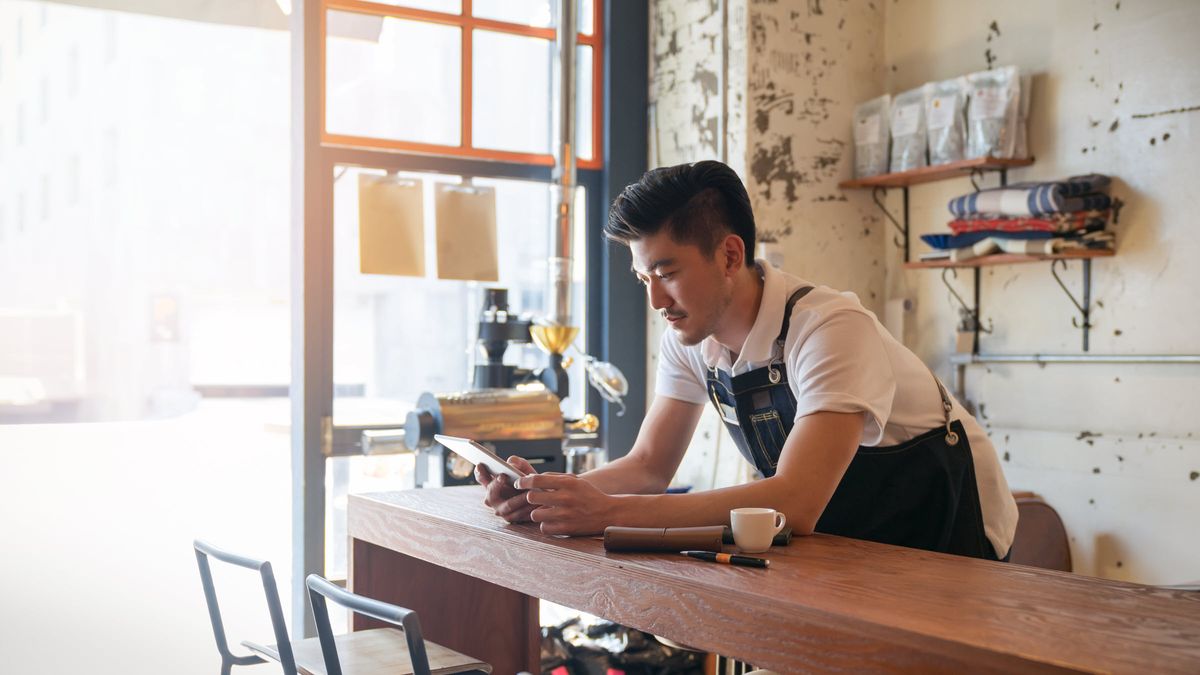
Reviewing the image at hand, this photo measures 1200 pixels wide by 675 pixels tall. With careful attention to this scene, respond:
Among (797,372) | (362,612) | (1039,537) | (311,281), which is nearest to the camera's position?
(362,612)

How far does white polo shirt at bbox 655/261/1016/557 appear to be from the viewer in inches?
68.2

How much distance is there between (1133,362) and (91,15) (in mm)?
3092

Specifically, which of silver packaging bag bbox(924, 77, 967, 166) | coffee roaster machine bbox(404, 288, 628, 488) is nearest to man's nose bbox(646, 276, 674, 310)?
coffee roaster machine bbox(404, 288, 628, 488)

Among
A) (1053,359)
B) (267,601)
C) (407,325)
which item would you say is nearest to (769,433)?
(267,601)

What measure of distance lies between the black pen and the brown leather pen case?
2cm

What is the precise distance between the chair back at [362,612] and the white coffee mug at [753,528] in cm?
48

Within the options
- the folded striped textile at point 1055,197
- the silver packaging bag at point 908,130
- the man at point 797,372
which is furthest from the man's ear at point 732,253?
the silver packaging bag at point 908,130

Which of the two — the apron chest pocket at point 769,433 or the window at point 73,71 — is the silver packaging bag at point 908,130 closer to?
the apron chest pocket at point 769,433

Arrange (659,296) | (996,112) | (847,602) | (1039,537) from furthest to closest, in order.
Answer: (996,112), (1039,537), (659,296), (847,602)

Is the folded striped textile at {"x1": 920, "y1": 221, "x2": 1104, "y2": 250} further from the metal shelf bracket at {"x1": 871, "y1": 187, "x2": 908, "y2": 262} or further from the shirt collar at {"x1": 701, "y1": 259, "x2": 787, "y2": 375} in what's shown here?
the shirt collar at {"x1": 701, "y1": 259, "x2": 787, "y2": 375}

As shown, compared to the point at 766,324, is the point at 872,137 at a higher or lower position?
higher

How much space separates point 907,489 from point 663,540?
1.93 ft

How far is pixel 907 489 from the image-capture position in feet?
6.31

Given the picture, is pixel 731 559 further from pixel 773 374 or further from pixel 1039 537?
pixel 1039 537
